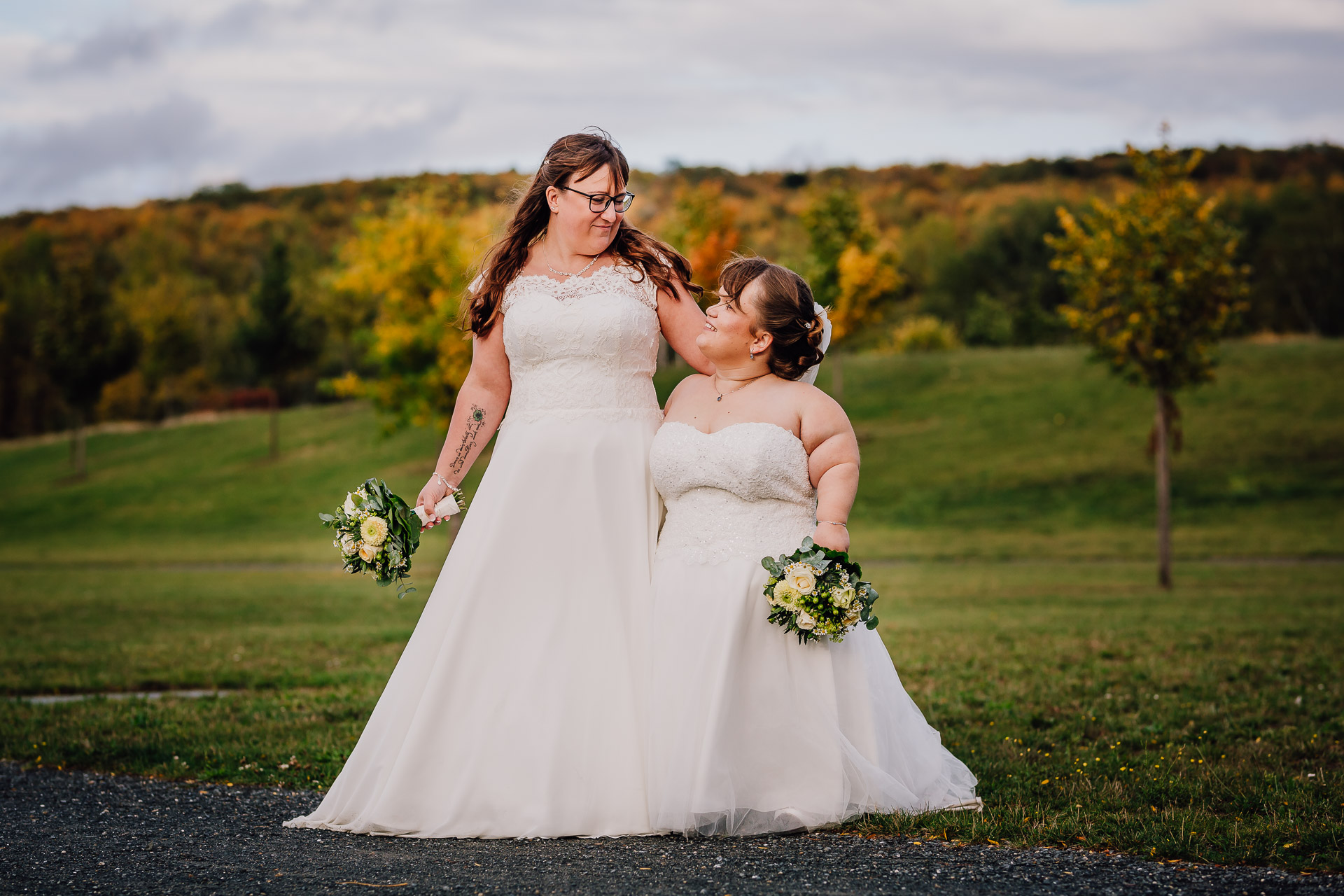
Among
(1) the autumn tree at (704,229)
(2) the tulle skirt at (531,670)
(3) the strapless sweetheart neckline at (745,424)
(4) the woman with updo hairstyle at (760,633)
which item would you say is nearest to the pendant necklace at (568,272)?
(4) the woman with updo hairstyle at (760,633)

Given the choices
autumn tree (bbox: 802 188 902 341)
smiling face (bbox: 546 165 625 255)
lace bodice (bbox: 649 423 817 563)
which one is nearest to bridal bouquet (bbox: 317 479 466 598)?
lace bodice (bbox: 649 423 817 563)

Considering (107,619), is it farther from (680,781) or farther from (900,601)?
(680,781)

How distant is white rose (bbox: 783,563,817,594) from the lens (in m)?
4.54

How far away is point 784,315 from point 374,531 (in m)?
2.20

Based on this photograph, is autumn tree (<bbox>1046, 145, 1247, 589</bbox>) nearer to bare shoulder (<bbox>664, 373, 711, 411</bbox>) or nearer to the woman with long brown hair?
bare shoulder (<bbox>664, 373, 711, 411</bbox>)

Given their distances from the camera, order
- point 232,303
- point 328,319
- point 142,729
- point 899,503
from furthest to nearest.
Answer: point 232,303 → point 328,319 → point 899,503 → point 142,729

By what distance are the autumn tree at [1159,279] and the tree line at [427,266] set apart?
1795 mm

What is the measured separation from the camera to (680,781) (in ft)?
15.0

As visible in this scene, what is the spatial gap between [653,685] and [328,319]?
48029 mm

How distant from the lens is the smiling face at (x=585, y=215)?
5.31 meters

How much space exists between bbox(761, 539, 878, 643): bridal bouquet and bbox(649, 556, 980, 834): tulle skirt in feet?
0.75

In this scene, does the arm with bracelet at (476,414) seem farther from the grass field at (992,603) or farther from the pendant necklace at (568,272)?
the grass field at (992,603)

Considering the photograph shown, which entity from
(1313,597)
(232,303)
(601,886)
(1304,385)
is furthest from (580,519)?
(232,303)

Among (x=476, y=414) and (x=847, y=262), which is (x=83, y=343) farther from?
(x=476, y=414)
